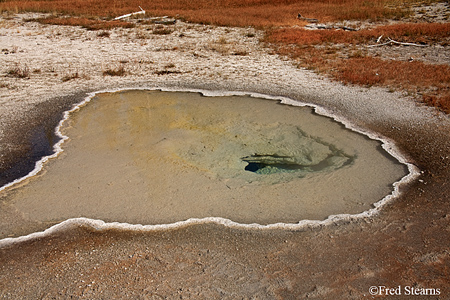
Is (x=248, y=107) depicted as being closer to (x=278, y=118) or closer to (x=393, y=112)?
(x=278, y=118)

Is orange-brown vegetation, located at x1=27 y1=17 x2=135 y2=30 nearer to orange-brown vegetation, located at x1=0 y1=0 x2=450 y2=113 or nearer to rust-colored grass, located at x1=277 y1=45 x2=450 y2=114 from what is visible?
orange-brown vegetation, located at x1=0 y1=0 x2=450 y2=113

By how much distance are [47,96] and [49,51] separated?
6.07m

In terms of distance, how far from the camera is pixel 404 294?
4.59 metres

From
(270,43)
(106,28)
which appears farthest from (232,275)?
(106,28)

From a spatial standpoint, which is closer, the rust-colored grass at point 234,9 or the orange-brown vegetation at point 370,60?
the orange-brown vegetation at point 370,60

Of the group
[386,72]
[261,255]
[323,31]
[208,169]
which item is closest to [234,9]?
[323,31]

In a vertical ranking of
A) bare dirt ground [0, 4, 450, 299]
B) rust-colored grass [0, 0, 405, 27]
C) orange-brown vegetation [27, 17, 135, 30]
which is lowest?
bare dirt ground [0, 4, 450, 299]
